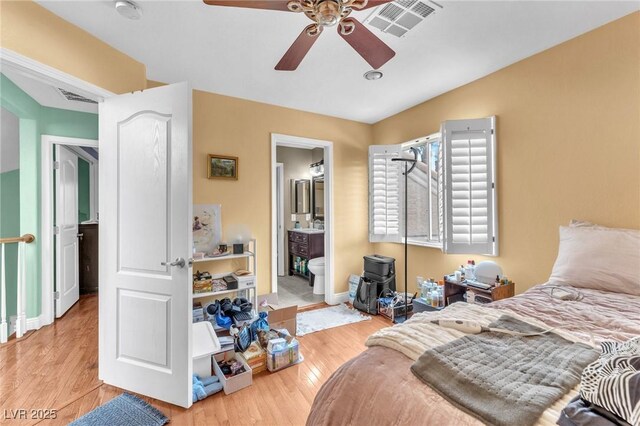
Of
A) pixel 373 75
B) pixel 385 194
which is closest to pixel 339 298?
pixel 385 194

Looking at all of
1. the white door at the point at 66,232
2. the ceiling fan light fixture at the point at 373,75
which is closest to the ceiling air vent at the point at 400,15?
the ceiling fan light fixture at the point at 373,75

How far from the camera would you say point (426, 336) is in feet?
3.49

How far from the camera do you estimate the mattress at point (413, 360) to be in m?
0.77

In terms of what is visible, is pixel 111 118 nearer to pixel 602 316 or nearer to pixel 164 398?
pixel 164 398

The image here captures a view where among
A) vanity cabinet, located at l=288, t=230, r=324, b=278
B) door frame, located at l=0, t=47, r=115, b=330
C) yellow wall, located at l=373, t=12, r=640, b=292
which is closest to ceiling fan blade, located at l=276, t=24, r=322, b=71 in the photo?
door frame, located at l=0, t=47, r=115, b=330

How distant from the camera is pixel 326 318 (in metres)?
3.21

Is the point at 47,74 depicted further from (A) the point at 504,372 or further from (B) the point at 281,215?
(B) the point at 281,215

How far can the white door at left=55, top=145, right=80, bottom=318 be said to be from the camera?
3.13 meters

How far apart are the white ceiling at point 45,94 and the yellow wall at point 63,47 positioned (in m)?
0.71

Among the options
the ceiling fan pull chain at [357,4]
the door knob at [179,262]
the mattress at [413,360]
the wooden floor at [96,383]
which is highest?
the ceiling fan pull chain at [357,4]

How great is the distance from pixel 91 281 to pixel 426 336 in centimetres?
490

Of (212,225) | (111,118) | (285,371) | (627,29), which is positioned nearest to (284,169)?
(212,225)

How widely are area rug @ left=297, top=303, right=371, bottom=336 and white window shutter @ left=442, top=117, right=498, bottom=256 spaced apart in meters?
1.37

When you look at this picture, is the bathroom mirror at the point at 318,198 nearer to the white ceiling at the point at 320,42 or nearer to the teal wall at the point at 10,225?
the white ceiling at the point at 320,42
